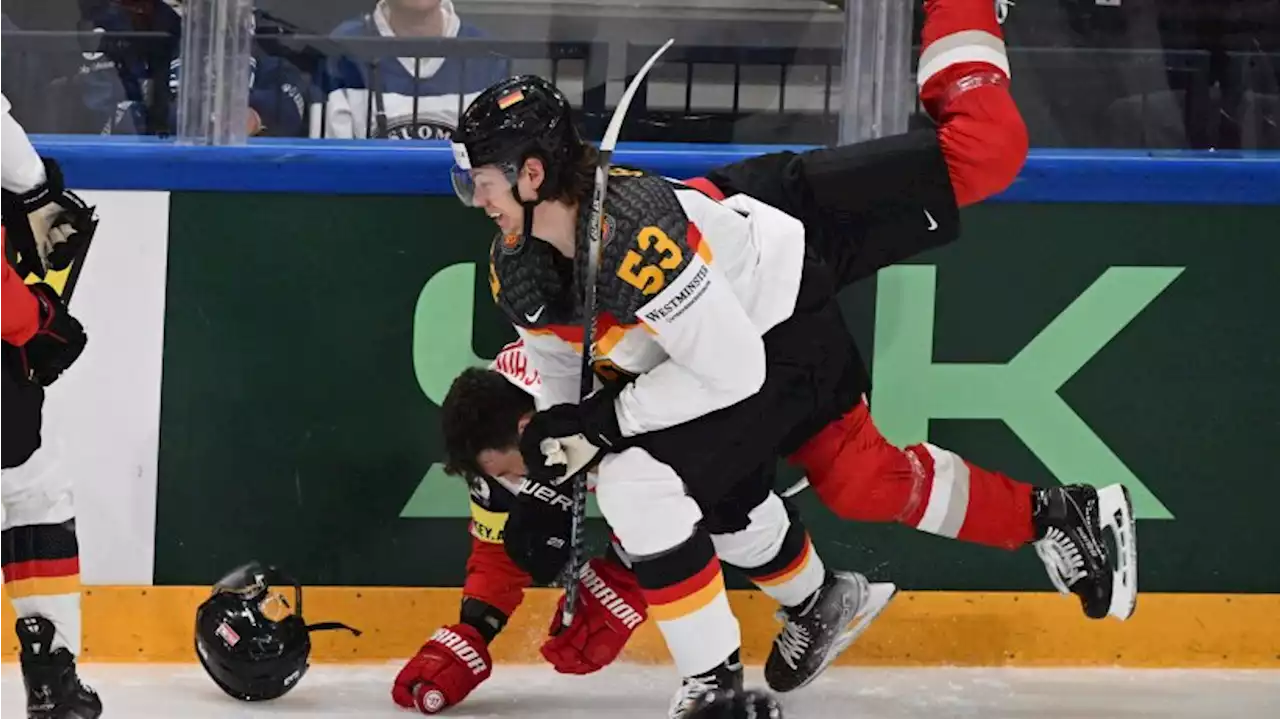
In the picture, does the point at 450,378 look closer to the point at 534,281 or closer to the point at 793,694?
the point at 534,281

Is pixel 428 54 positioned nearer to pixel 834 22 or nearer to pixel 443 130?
pixel 443 130

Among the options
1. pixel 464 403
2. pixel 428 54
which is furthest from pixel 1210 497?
pixel 428 54

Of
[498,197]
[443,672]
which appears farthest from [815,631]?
[498,197]

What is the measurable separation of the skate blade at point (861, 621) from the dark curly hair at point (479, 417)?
0.66m

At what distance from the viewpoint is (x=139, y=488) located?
367cm

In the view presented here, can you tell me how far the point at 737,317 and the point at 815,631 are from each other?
73 centimetres

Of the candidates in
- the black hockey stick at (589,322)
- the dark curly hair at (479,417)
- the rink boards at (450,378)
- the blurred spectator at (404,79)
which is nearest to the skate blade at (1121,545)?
the rink boards at (450,378)

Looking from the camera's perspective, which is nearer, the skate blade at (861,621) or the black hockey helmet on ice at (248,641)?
the black hockey helmet on ice at (248,641)

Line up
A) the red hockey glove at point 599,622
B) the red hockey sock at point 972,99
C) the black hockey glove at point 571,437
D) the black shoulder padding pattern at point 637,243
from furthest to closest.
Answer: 1. the red hockey glove at point 599,622
2. the red hockey sock at point 972,99
3. the black hockey glove at point 571,437
4. the black shoulder padding pattern at point 637,243

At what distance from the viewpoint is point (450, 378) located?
12.2 ft

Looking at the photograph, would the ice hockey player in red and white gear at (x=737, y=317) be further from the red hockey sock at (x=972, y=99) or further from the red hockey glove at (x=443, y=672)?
the red hockey glove at (x=443, y=672)

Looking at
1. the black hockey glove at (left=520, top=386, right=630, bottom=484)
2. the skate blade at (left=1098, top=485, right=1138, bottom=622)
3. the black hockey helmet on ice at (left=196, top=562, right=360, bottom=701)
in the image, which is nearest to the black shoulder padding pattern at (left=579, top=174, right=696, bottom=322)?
the black hockey glove at (left=520, top=386, right=630, bottom=484)

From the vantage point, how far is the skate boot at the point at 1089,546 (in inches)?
135

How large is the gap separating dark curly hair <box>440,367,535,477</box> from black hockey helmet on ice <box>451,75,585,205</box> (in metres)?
0.47
